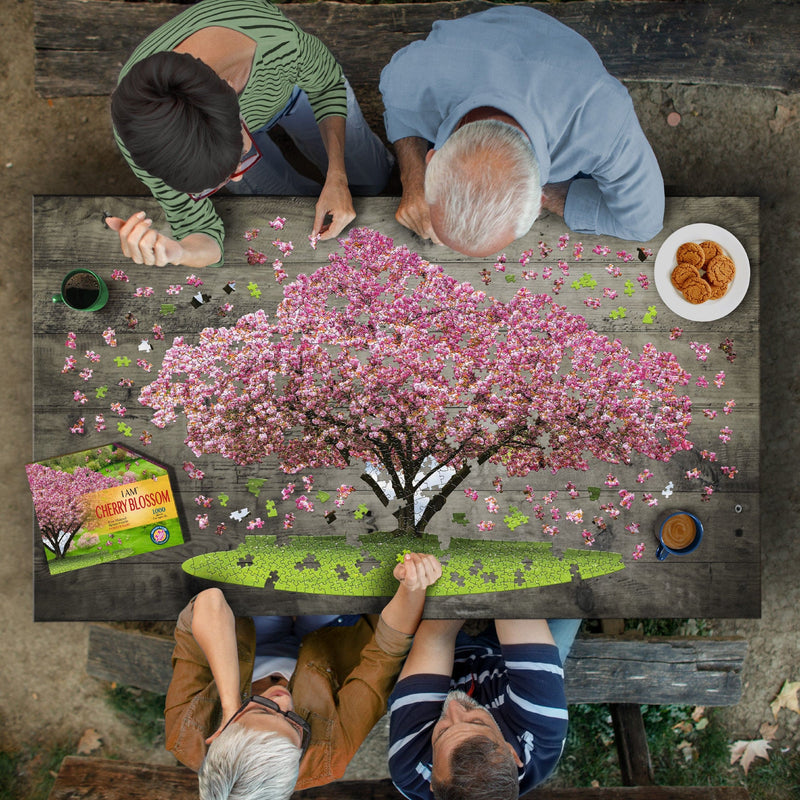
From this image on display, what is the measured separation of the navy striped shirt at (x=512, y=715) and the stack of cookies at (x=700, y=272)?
4.69ft

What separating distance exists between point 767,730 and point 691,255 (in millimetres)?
2621

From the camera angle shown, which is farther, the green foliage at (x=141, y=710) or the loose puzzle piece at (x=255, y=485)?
the green foliage at (x=141, y=710)

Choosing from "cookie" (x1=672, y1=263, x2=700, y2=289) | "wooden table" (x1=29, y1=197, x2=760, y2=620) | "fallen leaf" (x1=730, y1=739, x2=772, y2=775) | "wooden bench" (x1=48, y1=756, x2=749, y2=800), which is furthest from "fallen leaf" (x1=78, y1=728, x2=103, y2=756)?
"cookie" (x1=672, y1=263, x2=700, y2=289)

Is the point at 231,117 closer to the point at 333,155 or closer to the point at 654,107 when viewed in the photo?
the point at 333,155

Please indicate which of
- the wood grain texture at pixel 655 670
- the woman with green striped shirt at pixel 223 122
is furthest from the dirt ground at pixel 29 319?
the woman with green striped shirt at pixel 223 122

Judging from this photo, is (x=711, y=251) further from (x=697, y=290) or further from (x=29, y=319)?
(x=29, y=319)

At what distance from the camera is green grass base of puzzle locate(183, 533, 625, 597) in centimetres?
214

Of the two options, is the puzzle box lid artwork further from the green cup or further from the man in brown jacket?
the green cup

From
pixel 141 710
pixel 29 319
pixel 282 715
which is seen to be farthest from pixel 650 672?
pixel 29 319

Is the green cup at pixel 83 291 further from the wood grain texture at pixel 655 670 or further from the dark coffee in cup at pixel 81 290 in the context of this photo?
the wood grain texture at pixel 655 670

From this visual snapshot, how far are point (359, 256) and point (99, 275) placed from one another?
97cm

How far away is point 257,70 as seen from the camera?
1.88m

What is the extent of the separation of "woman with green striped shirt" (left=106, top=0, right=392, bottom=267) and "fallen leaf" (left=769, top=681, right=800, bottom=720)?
3.21 metres

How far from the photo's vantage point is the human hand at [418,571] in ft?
6.82
